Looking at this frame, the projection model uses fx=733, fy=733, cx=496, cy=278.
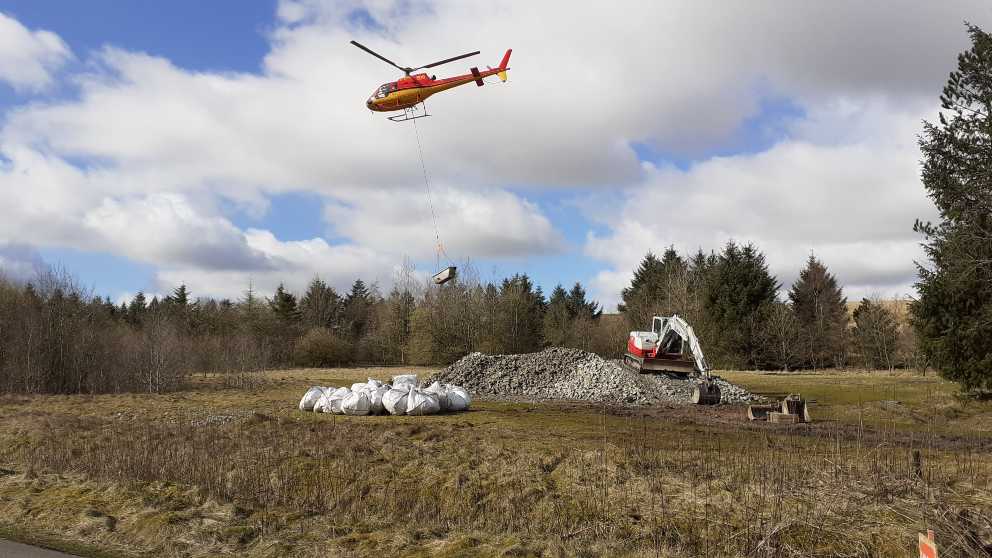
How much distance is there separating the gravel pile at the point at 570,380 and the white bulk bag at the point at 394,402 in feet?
29.4

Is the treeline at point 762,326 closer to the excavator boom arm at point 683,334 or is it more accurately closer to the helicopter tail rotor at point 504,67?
the excavator boom arm at point 683,334

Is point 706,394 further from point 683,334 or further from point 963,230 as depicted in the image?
point 963,230

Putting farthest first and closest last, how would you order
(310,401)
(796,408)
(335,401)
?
(310,401) < (335,401) < (796,408)

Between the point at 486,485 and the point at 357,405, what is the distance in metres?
9.92

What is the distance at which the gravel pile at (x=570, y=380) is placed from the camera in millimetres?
27703

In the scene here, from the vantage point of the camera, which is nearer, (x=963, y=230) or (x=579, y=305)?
(x=963, y=230)

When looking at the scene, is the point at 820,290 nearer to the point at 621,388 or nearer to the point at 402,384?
the point at 621,388

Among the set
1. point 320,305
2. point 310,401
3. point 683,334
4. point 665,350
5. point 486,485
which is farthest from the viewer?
point 320,305

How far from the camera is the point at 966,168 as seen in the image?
22.8m

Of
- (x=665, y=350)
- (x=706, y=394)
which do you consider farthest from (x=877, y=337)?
(x=706, y=394)

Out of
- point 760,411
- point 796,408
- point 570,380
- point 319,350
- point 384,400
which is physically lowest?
point 760,411

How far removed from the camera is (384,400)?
21500 millimetres

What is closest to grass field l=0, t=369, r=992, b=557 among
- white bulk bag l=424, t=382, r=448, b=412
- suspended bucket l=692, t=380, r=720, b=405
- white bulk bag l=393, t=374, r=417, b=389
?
white bulk bag l=424, t=382, r=448, b=412

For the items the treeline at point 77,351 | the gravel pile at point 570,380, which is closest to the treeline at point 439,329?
the treeline at point 77,351
